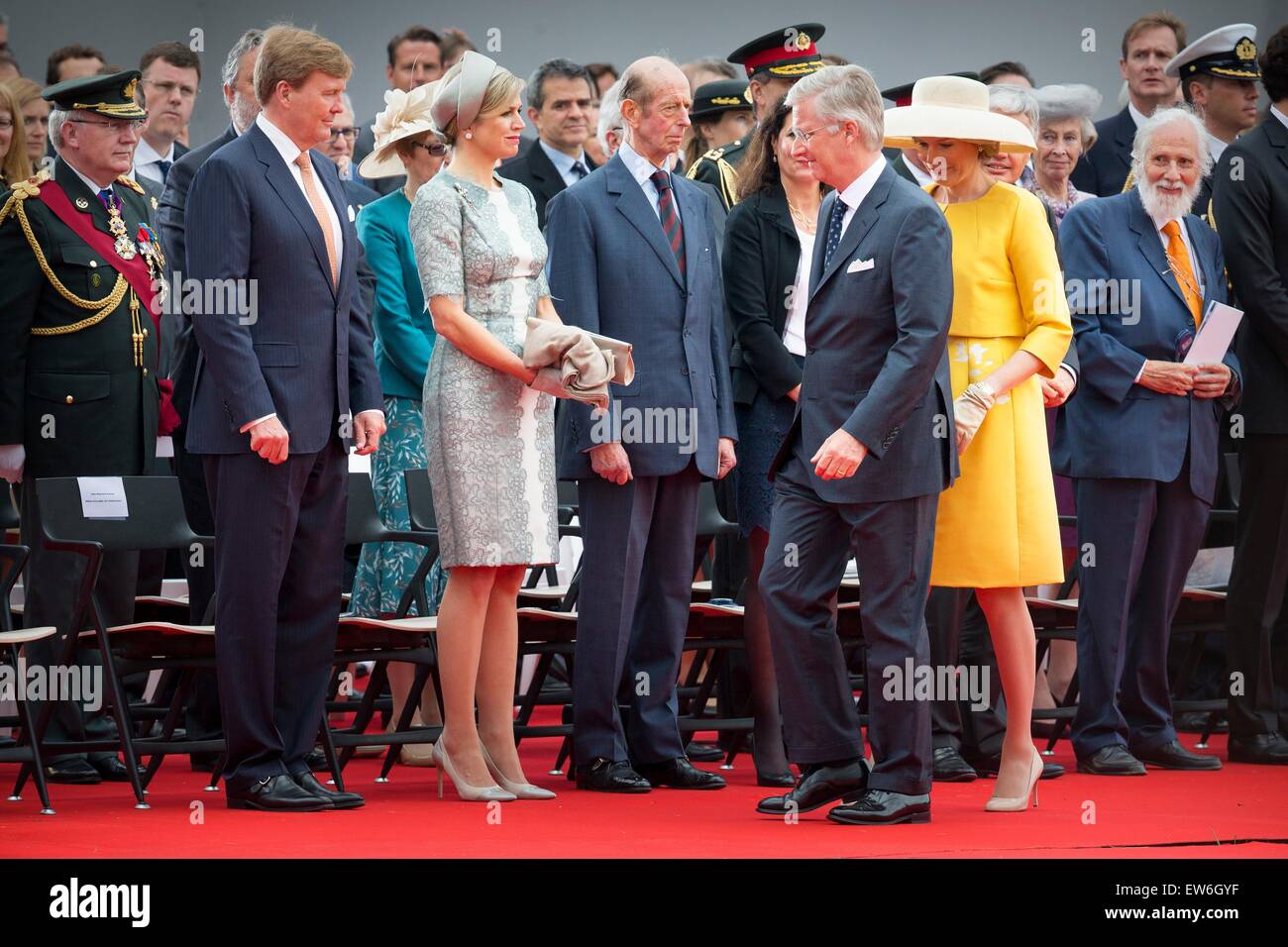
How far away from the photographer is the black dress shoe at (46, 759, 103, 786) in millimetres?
5969

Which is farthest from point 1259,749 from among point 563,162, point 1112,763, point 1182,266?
point 563,162

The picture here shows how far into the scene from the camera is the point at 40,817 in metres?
5.12

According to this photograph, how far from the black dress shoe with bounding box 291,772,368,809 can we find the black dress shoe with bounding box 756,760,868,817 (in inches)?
41.9

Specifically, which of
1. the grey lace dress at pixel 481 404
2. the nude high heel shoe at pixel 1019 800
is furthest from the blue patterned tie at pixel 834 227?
the nude high heel shoe at pixel 1019 800

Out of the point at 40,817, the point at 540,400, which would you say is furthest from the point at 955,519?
the point at 40,817

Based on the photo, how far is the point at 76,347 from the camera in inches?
247

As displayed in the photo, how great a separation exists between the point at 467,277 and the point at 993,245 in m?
1.43

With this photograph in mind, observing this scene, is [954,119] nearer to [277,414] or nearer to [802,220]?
[802,220]

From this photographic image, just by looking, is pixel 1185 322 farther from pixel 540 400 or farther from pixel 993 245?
pixel 540 400

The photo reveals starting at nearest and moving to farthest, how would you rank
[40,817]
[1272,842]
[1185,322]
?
[1272,842] < [40,817] < [1185,322]

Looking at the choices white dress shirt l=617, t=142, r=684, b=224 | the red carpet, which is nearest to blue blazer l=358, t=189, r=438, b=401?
white dress shirt l=617, t=142, r=684, b=224

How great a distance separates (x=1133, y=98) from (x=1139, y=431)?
121 inches

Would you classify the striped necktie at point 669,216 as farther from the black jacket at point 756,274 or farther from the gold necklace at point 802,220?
the gold necklace at point 802,220
